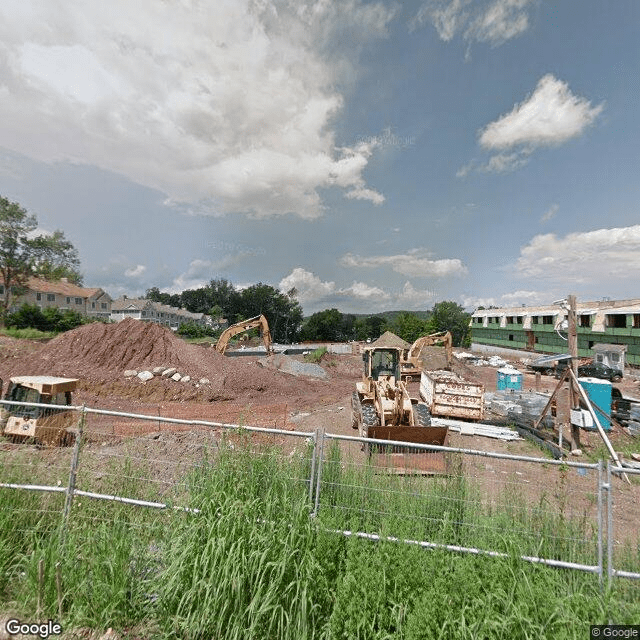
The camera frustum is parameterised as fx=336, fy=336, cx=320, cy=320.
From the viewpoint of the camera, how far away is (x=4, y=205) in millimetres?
42750

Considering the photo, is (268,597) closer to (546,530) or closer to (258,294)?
(546,530)

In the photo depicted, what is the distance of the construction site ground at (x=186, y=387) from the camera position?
12312 millimetres

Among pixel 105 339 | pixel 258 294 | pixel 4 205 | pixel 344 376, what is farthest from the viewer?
pixel 258 294

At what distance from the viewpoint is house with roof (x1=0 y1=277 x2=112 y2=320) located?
57344mm

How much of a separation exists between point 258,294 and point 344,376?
73.3 meters

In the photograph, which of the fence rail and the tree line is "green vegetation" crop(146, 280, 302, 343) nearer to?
the tree line

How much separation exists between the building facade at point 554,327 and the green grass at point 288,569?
1650 cm

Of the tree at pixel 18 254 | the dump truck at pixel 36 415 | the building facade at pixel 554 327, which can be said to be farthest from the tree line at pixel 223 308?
the dump truck at pixel 36 415

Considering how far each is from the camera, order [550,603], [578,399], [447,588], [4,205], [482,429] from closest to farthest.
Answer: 1. [550,603]
2. [447,588]
3. [578,399]
4. [482,429]
5. [4,205]

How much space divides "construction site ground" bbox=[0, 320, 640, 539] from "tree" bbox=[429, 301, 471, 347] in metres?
52.4

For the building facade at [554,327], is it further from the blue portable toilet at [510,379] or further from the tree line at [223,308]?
the tree line at [223,308]

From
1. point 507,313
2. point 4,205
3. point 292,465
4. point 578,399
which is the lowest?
point 292,465

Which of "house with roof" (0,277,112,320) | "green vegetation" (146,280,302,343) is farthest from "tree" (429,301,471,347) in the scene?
"house with roof" (0,277,112,320)

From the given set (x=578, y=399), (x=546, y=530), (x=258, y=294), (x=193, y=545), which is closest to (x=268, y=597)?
(x=193, y=545)
